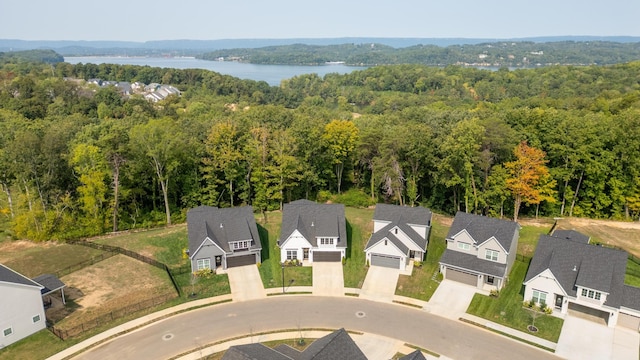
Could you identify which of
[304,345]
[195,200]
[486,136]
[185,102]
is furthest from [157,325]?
[185,102]

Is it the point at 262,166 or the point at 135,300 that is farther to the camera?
the point at 262,166

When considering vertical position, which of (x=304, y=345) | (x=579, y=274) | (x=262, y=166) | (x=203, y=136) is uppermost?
(x=203, y=136)

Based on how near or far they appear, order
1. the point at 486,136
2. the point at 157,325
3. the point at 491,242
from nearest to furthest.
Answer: the point at 157,325, the point at 491,242, the point at 486,136

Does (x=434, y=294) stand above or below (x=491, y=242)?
below

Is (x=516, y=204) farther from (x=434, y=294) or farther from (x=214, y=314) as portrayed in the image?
(x=214, y=314)

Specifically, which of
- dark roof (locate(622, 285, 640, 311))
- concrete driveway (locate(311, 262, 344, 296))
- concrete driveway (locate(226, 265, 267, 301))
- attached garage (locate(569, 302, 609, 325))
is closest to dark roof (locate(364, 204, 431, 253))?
concrete driveway (locate(311, 262, 344, 296))

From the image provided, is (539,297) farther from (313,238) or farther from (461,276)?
(313,238)

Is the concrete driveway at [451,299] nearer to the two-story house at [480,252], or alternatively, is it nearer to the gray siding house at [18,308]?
the two-story house at [480,252]
